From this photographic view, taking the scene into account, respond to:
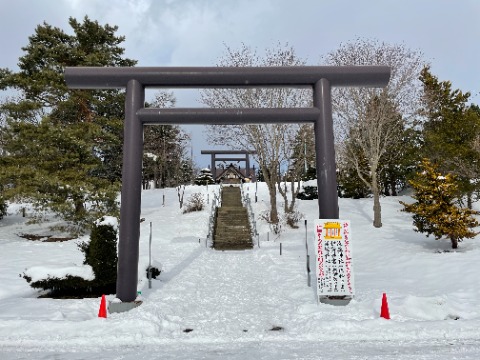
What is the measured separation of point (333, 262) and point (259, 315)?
2013 mm

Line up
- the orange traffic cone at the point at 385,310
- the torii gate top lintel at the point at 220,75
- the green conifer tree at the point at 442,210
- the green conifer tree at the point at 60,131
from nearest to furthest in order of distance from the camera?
the orange traffic cone at the point at 385,310, the torii gate top lintel at the point at 220,75, the green conifer tree at the point at 442,210, the green conifer tree at the point at 60,131

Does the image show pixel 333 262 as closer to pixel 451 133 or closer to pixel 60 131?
pixel 60 131

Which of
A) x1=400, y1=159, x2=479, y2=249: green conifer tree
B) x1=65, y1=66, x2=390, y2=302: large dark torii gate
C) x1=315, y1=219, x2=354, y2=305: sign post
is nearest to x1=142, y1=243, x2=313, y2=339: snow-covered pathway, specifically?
x1=315, y1=219, x2=354, y2=305: sign post

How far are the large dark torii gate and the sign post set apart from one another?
32 cm

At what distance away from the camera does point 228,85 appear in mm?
7625

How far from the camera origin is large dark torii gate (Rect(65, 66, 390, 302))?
23.7ft

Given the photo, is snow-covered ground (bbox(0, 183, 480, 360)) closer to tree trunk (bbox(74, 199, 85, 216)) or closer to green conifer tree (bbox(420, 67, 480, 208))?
tree trunk (bbox(74, 199, 85, 216))

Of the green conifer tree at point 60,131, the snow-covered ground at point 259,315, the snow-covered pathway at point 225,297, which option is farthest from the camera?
the green conifer tree at point 60,131

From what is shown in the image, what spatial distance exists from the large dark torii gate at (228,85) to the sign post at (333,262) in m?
0.32

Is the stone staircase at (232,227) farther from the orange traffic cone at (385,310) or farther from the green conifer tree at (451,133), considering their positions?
the green conifer tree at (451,133)

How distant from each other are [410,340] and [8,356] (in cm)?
630

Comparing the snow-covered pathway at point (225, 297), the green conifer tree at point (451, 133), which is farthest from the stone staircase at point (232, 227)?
the green conifer tree at point (451, 133)

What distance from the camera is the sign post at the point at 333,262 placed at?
6.85 metres

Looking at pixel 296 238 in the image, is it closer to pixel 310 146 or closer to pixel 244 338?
pixel 310 146
